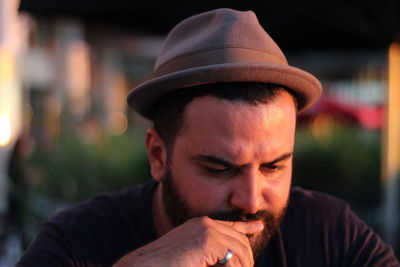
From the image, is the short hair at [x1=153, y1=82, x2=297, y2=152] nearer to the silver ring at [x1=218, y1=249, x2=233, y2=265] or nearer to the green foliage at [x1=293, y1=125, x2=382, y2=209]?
the silver ring at [x1=218, y1=249, x2=233, y2=265]

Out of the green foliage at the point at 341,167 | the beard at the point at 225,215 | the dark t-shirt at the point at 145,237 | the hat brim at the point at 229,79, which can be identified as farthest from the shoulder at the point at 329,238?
the green foliage at the point at 341,167

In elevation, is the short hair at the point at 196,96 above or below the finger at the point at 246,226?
above

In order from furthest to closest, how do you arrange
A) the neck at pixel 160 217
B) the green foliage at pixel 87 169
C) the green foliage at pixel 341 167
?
the green foliage at pixel 341 167, the green foliage at pixel 87 169, the neck at pixel 160 217

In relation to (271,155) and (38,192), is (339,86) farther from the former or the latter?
(271,155)

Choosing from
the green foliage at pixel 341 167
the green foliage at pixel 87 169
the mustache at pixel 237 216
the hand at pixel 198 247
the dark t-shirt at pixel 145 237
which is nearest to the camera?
the hand at pixel 198 247

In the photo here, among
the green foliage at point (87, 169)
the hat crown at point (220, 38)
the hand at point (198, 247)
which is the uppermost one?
the hat crown at point (220, 38)

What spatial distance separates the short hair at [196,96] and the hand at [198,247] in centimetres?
31

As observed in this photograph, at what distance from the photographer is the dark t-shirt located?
1.90 metres

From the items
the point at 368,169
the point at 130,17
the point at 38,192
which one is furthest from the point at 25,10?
the point at 368,169

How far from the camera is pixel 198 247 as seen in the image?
164 centimetres

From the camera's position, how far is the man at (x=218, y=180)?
1.69m

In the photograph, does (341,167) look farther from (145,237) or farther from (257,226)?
(257,226)

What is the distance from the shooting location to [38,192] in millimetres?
5855

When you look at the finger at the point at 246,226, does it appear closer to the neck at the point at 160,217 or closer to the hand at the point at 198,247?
the hand at the point at 198,247
